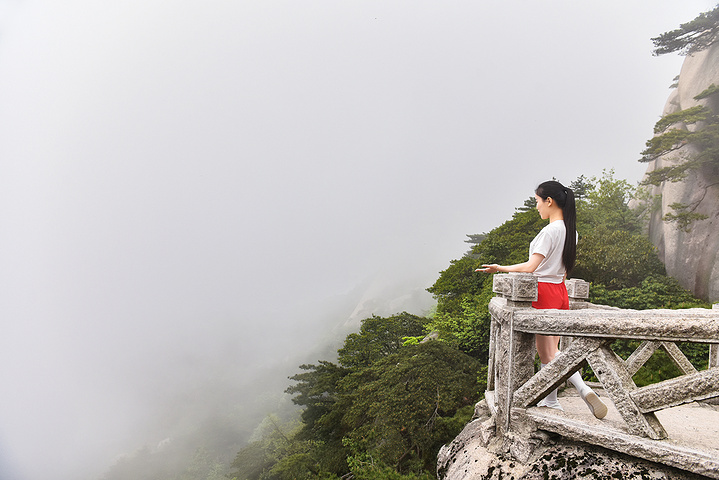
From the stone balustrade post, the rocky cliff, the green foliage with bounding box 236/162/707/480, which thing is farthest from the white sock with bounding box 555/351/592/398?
the rocky cliff

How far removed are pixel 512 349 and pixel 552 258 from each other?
936 millimetres

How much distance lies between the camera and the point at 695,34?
17.7 m

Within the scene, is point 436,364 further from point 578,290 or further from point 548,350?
point 548,350

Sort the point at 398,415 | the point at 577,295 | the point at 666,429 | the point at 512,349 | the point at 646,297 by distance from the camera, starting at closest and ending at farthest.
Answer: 1. the point at 666,429
2. the point at 512,349
3. the point at 577,295
4. the point at 398,415
5. the point at 646,297

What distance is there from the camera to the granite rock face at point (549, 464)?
2111 millimetres

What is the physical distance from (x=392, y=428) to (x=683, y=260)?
16803 mm

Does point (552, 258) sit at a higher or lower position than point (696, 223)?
higher

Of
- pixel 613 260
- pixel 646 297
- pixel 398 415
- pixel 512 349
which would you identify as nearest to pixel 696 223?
pixel 613 260

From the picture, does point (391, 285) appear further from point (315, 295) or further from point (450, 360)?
point (450, 360)

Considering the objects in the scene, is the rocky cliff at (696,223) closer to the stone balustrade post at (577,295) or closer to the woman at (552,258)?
the stone balustrade post at (577,295)

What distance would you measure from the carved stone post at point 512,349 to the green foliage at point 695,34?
23794mm

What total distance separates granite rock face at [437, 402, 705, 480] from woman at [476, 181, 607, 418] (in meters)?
0.54

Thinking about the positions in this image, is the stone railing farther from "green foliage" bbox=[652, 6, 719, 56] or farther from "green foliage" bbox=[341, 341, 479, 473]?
"green foliage" bbox=[652, 6, 719, 56]

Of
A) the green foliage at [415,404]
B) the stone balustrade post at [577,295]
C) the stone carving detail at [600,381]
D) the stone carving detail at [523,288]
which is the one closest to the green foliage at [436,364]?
the green foliage at [415,404]
